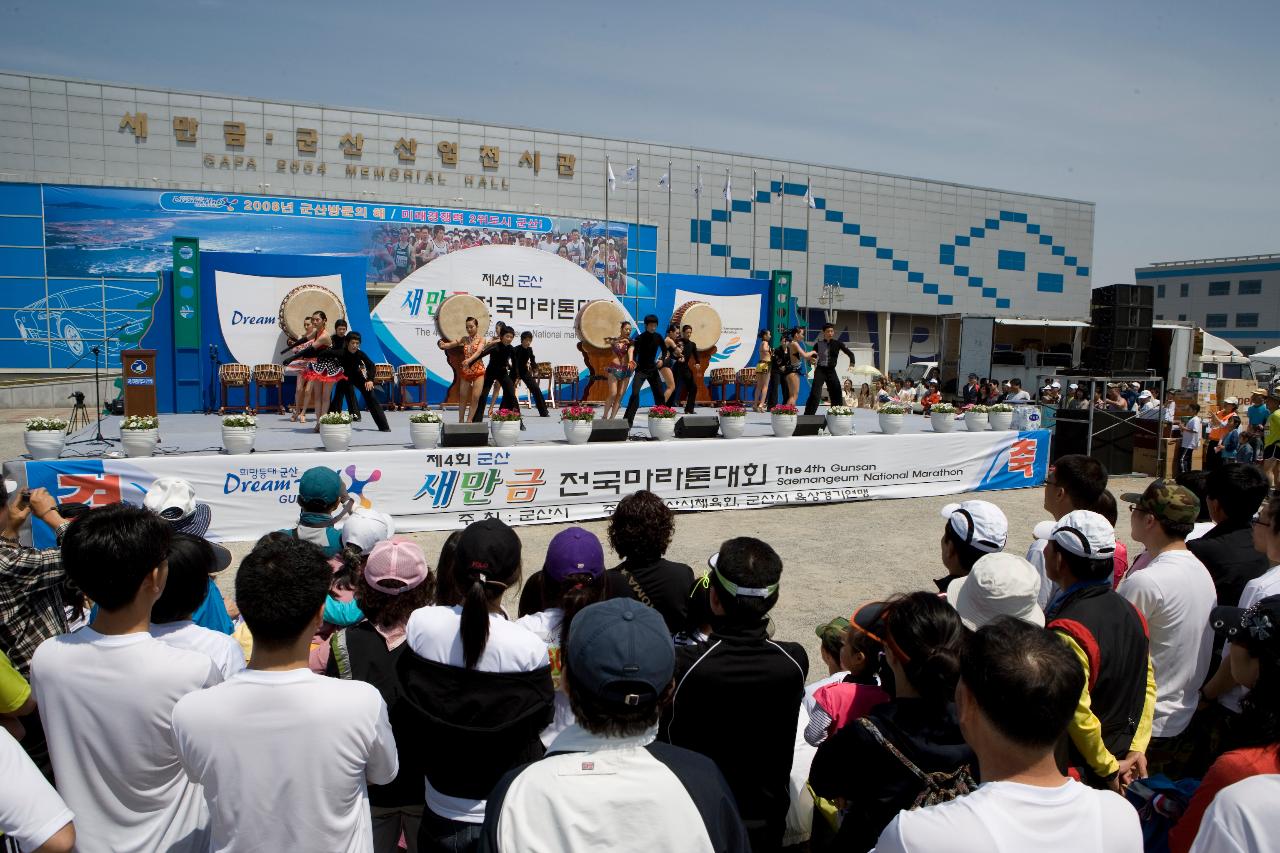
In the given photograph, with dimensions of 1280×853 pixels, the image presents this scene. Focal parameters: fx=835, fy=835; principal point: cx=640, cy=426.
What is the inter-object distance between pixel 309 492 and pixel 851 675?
2.83m

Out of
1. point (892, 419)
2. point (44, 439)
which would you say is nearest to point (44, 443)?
point (44, 439)

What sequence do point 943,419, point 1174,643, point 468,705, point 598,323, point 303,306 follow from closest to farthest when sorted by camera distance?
point 468,705, point 1174,643, point 943,419, point 303,306, point 598,323

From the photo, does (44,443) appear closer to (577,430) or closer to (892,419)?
(577,430)

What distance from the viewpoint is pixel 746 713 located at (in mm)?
2422

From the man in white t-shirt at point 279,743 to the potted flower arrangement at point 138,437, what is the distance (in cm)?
770

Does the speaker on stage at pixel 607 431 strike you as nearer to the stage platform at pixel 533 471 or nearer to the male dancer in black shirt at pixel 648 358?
the stage platform at pixel 533 471

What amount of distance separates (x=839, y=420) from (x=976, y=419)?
107 inches

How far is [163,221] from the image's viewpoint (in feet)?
81.6

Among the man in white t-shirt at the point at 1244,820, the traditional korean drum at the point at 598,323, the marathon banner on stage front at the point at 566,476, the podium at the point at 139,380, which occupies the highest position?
the traditional korean drum at the point at 598,323

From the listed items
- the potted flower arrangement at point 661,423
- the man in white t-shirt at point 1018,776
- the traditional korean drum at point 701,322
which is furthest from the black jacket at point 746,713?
the traditional korean drum at point 701,322

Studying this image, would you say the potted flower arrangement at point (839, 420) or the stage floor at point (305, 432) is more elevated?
the potted flower arrangement at point (839, 420)

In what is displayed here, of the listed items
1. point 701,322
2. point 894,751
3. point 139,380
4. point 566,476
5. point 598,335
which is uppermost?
point 701,322

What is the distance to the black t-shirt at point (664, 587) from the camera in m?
3.50

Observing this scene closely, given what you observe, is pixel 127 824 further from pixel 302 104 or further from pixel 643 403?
pixel 302 104
